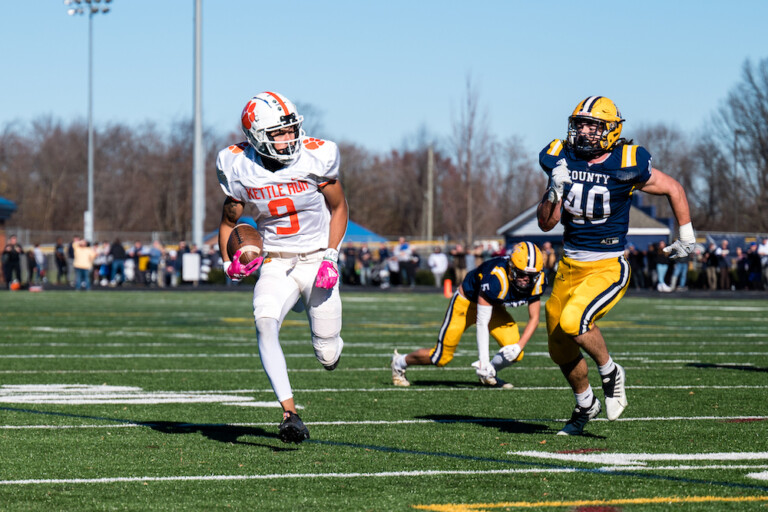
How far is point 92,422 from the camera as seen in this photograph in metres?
7.49

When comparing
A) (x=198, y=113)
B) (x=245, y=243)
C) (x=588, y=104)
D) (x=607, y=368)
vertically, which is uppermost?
(x=198, y=113)

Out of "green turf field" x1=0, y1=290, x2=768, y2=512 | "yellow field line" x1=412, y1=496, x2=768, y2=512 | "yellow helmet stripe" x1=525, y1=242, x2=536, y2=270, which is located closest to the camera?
"yellow field line" x1=412, y1=496, x2=768, y2=512

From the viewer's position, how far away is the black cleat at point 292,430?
6195 mm

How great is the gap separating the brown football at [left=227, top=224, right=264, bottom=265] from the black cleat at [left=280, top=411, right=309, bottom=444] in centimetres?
88

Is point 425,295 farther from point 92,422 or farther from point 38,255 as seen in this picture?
point 92,422

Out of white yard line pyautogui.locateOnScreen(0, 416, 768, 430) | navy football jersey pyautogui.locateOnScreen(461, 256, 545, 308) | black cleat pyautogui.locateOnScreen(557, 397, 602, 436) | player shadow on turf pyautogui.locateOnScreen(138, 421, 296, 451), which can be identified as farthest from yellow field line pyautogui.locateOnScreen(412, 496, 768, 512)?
navy football jersey pyautogui.locateOnScreen(461, 256, 545, 308)

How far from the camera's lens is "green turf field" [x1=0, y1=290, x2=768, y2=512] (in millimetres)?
5062

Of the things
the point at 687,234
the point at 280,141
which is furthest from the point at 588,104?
the point at 280,141

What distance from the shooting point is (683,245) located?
259 inches

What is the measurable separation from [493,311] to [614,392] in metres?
3.06

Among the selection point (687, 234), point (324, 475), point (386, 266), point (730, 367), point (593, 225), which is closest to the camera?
point (324, 475)

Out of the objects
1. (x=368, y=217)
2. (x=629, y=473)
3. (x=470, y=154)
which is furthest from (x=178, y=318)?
(x=368, y=217)

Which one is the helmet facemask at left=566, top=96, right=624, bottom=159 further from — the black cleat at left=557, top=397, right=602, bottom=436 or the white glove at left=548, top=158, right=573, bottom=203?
the black cleat at left=557, top=397, right=602, bottom=436

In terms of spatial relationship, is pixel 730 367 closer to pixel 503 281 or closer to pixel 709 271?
pixel 503 281
